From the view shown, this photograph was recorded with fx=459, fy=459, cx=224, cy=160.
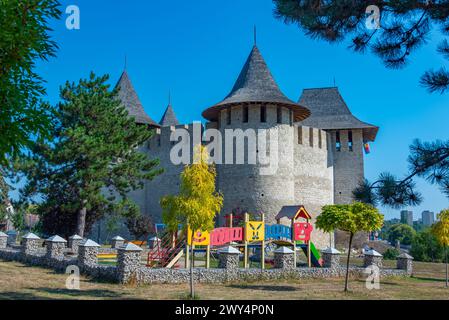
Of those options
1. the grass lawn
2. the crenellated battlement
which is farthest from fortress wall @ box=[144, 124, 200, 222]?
the grass lawn

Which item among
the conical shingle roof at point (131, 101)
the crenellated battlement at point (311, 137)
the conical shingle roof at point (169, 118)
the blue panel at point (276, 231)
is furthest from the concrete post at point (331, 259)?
the conical shingle roof at point (169, 118)

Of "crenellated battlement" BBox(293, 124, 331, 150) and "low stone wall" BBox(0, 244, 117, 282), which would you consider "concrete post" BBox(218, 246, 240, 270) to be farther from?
"crenellated battlement" BBox(293, 124, 331, 150)

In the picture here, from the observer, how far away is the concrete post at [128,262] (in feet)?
36.0

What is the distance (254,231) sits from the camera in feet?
48.0

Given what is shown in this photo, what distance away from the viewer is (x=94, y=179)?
19016 millimetres

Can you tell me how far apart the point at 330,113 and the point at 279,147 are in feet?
A: 29.5

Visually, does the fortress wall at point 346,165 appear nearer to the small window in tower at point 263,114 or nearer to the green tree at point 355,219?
the small window in tower at point 263,114

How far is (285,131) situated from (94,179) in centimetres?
1200

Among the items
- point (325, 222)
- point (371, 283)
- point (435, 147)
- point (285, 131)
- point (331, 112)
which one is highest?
point (331, 112)

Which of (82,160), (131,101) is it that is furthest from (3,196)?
(131,101)

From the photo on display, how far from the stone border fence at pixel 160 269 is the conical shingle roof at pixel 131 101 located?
51.8 ft

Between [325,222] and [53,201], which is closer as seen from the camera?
[325,222]
